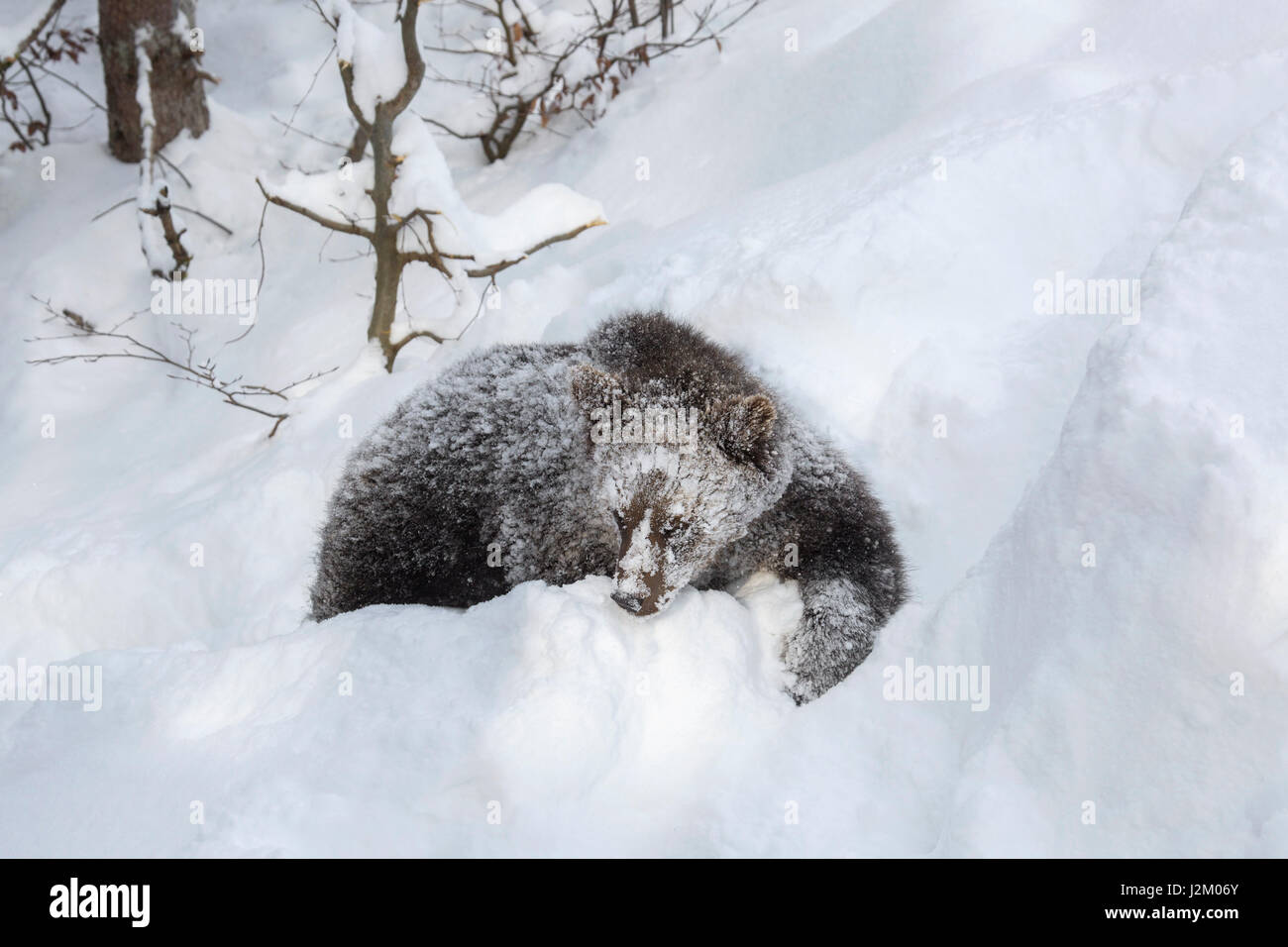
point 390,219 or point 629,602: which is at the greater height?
point 390,219

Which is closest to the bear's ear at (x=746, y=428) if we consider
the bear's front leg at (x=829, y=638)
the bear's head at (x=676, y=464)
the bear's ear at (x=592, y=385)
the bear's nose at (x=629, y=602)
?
the bear's head at (x=676, y=464)

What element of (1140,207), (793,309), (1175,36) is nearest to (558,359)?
(793,309)

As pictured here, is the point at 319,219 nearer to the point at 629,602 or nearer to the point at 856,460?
the point at 856,460

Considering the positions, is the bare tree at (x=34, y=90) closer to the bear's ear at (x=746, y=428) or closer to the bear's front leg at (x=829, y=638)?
the bear's ear at (x=746, y=428)

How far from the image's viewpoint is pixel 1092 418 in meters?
2.40

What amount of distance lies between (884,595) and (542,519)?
4.11 feet

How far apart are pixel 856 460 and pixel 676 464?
4.42 ft

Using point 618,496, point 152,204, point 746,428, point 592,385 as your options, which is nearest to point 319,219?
point 152,204

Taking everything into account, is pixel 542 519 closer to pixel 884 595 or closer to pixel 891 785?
pixel 884 595

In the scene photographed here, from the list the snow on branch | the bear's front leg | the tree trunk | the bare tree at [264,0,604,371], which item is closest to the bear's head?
the bear's front leg

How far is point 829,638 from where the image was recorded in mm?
2900

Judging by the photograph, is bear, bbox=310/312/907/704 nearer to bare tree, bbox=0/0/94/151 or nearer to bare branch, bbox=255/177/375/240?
bare branch, bbox=255/177/375/240

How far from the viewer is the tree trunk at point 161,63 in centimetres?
834
